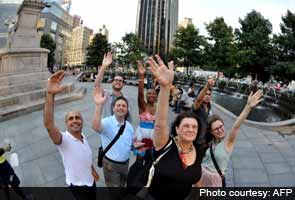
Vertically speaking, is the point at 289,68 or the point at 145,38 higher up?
the point at 145,38

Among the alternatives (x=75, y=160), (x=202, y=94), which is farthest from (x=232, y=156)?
(x=75, y=160)

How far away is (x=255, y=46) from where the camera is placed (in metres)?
32.8

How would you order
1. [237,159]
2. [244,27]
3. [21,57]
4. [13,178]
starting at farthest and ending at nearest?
[244,27], [21,57], [237,159], [13,178]

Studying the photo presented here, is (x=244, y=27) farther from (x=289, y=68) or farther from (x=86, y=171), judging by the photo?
(x=86, y=171)

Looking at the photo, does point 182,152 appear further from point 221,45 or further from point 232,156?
point 221,45

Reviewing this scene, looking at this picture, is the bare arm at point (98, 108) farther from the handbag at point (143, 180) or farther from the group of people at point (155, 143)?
the handbag at point (143, 180)

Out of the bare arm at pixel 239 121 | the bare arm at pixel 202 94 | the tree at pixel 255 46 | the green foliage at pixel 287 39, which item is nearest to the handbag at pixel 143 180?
Answer: the bare arm at pixel 239 121

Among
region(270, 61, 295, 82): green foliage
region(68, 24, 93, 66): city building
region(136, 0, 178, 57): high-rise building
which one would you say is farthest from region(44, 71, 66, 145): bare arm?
region(68, 24, 93, 66): city building

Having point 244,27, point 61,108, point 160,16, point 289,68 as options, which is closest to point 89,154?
point 61,108

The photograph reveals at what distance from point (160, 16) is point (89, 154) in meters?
111

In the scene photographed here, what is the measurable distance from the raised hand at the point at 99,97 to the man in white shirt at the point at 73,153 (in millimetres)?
377

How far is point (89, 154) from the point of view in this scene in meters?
3.38

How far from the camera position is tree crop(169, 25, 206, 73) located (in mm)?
39156

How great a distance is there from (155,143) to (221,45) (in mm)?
33690
